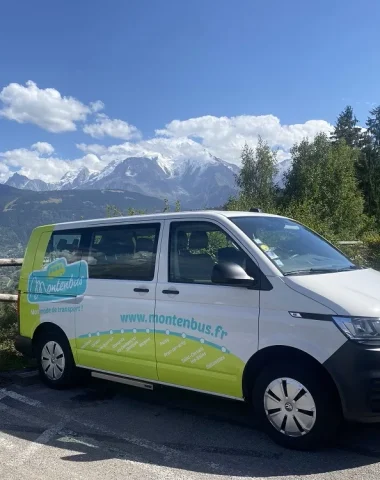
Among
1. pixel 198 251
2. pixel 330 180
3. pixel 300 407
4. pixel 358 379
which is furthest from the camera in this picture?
pixel 330 180

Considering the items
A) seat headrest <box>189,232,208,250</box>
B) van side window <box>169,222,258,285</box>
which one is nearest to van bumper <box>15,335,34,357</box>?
van side window <box>169,222,258,285</box>

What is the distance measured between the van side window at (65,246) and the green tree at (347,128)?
57.2 meters

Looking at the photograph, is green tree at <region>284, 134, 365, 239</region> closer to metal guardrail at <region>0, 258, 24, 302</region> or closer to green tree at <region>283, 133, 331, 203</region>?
green tree at <region>283, 133, 331, 203</region>

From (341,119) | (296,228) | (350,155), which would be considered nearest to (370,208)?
(350,155)

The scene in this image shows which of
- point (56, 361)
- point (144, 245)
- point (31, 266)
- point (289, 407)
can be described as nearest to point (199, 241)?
point (144, 245)

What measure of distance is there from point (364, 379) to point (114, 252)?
2866 mm

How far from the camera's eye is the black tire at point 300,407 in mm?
3723

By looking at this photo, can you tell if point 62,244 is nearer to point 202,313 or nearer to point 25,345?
point 25,345

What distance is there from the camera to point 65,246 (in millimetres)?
5906

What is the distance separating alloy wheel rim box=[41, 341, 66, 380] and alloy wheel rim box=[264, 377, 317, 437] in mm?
2793

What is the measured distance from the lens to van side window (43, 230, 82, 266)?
18.9 ft

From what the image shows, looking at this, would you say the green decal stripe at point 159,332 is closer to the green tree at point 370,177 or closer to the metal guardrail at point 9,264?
the metal guardrail at point 9,264

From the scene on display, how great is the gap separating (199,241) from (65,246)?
1.98 metres

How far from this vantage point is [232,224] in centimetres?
451
